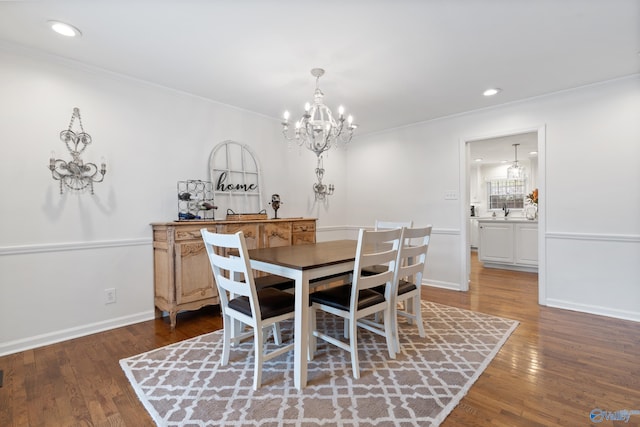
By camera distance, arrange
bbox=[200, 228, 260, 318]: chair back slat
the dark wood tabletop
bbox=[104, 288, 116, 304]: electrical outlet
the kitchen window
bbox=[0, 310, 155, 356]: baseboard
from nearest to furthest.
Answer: bbox=[200, 228, 260, 318]: chair back slat
the dark wood tabletop
bbox=[0, 310, 155, 356]: baseboard
bbox=[104, 288, 116, 304]: electrical outlet
the kitchen window

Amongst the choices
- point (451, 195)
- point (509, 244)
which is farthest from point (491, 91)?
point (509, 244)

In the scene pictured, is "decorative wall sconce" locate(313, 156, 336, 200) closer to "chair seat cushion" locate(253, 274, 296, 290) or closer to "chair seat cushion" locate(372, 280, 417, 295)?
"chair seat cushion" locate(253, 274, 296, 290)

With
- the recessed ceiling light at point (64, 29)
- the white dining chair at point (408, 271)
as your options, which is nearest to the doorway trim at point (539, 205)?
the white dining chair at point (408, 271)

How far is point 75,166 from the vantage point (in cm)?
262

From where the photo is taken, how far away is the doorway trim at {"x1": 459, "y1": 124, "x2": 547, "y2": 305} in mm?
3438

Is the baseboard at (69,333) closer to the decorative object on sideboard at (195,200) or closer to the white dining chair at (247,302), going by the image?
the decorative object on sideboard at (195,200)

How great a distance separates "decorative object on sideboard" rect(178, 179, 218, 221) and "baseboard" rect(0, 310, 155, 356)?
3.42ft

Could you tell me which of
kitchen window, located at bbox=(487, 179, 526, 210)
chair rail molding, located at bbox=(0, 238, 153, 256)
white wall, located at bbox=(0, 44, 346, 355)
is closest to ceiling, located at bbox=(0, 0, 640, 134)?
white wall, located at bbox=(0, 44, 346, 355)

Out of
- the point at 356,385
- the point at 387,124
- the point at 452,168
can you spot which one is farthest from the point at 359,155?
the point at 356,385

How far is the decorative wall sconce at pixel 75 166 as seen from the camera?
8.41 ft

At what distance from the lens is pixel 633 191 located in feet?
9.70

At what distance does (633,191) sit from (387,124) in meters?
2.84

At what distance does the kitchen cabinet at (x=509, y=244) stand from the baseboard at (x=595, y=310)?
1896 millimetres

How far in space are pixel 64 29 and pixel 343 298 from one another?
2.71 metres
